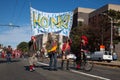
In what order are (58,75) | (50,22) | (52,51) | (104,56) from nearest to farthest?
(58,75) → (52,51) → (50,22) → (104,56)

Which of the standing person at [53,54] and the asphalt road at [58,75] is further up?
the standing person at [53,54]

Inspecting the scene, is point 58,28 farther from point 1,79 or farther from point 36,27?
point 1,79

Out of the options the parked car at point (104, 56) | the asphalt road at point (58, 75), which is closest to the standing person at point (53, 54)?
the asphalt road at point (58, 75)

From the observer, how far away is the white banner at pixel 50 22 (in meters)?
17.8

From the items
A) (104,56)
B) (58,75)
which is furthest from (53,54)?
(104,56)

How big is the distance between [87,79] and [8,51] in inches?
770

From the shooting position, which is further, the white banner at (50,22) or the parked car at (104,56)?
the parked car at (104,56)

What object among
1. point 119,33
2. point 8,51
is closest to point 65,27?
point 8,51

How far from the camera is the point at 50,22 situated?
60.9 ft

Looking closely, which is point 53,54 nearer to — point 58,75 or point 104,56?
point 58,75

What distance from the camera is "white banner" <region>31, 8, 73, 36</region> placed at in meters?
17.8

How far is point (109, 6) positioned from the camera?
80.3 m

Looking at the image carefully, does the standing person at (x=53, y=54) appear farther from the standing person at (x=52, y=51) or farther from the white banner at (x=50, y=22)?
the white banner at (x=50, y=22)

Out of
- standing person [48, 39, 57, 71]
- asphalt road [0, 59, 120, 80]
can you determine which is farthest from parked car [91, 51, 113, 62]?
asphalt road [0, 59, 120, 80]
